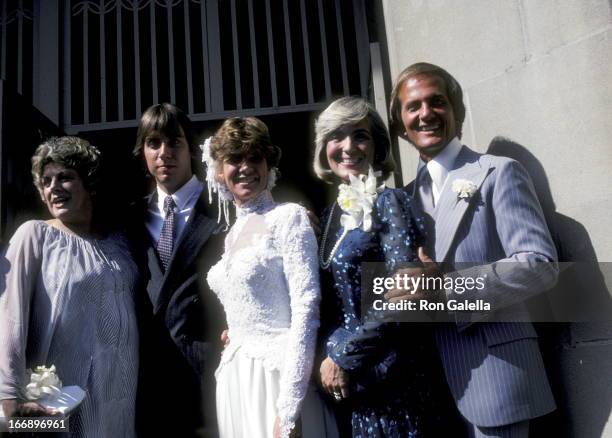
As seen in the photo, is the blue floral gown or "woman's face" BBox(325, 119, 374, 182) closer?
the blue floral gown

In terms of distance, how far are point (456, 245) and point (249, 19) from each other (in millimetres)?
3085

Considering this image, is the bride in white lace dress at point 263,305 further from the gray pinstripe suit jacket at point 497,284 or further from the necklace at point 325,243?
the gray pinstripe suit jacket at point 497,284

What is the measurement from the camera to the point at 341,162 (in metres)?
2.64

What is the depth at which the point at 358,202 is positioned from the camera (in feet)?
7.76

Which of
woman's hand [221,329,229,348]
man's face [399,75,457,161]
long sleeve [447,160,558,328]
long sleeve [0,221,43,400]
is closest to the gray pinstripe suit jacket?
long sleeve [447,160,558,328]

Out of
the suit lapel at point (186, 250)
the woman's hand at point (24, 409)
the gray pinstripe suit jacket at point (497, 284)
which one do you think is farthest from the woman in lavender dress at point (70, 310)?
the gray pinstripe suit jacket at point (497, 284)

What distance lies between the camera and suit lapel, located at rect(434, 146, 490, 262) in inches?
93.4

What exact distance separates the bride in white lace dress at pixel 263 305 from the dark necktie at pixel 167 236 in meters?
0.35

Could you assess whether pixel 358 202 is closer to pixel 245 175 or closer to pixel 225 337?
pixel 245 175

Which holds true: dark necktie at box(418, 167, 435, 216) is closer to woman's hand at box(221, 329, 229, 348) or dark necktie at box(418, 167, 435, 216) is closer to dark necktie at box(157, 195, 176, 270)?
woman's hand at box(221, 329, 229, 348)

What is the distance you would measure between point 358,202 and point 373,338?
1.56 feet

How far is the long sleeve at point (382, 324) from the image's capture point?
2.23 metres

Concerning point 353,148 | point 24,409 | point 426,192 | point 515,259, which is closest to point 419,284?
point 515,259

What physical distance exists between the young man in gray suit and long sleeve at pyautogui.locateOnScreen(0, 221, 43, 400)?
1.51ft
